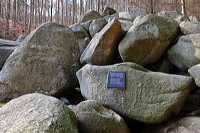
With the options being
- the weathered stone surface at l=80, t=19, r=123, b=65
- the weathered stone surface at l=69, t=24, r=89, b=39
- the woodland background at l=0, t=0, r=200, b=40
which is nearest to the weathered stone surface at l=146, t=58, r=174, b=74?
the weathered stone surface at l=80, t=19, r=123, b=65

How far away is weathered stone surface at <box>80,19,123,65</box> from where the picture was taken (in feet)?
13.3

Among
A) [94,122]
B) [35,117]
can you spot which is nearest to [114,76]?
[94,122]

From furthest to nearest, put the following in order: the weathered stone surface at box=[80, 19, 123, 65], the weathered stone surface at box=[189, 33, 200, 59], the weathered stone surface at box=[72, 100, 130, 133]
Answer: the weathered stone surface at box=[80, 19, 123, 65] < the weathered stone surface at box=[189, 33, 200, 59] < the weathered stone surface at box=[72, 100, 130, 133]

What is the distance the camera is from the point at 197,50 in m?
3.67

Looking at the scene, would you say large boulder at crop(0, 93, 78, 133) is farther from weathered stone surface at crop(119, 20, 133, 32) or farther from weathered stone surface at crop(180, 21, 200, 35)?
weathered stone surface at crop(119, 20, 133, 32)

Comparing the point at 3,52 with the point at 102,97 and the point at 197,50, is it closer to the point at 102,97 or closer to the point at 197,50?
the point at 102,97

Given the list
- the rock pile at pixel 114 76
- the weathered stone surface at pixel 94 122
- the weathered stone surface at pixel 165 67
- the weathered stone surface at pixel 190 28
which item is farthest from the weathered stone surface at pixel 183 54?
the weathered stone surface at pixel 94 122

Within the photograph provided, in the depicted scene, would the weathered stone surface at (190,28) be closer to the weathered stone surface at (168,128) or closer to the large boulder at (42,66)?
the weathered stone surface at (168,128)

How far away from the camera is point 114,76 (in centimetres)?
346

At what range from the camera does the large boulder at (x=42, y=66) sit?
4332mm

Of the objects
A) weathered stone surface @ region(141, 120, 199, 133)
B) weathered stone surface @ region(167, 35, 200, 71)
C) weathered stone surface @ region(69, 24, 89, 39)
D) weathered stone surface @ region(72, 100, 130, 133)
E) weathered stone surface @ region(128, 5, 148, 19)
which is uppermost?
weathered stone surface @ region(128, 5, 148, 19)

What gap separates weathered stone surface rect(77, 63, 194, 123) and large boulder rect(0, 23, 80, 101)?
1156 millimetres

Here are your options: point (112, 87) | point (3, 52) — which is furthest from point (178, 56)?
point (3, 52)

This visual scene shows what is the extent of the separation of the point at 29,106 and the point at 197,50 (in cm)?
358
